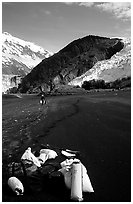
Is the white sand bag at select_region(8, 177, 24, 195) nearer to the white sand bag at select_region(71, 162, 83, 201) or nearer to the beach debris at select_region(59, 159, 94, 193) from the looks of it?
the beach debris at select_region(59, 159, 94, 193)

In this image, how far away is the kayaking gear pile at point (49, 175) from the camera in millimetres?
6949

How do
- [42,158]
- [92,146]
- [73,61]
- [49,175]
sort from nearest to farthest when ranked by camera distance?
[49,175], [42,158], [92,146], [73,61]

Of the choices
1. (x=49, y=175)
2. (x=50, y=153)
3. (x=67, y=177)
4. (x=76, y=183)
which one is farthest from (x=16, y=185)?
(x=50, y=153)

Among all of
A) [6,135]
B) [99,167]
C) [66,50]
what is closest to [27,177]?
[99,167]

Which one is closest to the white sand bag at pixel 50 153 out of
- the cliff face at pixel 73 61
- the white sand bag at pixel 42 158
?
the white sand bag at pixel 42 158

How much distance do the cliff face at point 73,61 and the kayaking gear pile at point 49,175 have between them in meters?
74.5

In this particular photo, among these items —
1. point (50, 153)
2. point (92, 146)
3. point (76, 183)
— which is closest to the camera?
point (76, 183)

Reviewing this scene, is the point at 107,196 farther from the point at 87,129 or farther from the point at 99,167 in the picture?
the point at 87,129

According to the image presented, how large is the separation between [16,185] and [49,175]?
1.03 m

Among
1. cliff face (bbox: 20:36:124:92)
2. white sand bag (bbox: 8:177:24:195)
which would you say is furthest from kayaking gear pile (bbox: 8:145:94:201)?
cliff face (bbox: 20:36:124:92)

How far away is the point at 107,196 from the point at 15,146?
585 centimetres

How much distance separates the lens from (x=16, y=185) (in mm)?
7340

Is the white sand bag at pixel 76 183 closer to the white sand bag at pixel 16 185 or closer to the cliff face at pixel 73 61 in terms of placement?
the white sand bag at pixel 16 185

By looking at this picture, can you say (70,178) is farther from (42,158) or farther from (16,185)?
(42,158)
